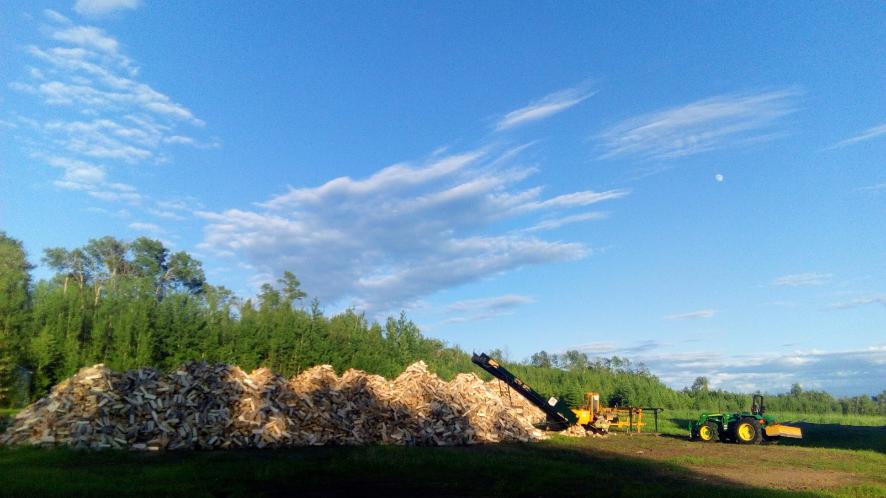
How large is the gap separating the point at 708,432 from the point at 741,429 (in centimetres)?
146

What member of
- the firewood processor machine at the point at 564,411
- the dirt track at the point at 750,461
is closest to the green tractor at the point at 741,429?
the dirt track at the point at 750,461

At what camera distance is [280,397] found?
72.9 ft

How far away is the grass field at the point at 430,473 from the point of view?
1248 cm

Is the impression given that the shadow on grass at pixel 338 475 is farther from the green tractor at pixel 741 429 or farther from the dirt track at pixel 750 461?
the green tractor at pixel 741 429

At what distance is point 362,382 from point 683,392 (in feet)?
169

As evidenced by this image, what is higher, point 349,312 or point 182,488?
point 349,312

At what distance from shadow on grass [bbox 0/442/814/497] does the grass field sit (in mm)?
24

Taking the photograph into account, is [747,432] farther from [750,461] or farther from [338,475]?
[338,475]

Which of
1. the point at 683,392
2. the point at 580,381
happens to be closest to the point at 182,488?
the point at 580,381

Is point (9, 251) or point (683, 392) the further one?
point (683, 392)

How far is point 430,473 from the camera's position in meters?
15.2

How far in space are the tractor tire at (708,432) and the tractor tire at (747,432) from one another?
871 mm

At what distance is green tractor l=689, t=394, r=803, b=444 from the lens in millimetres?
27062

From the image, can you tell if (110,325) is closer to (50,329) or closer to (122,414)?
(50,329)
